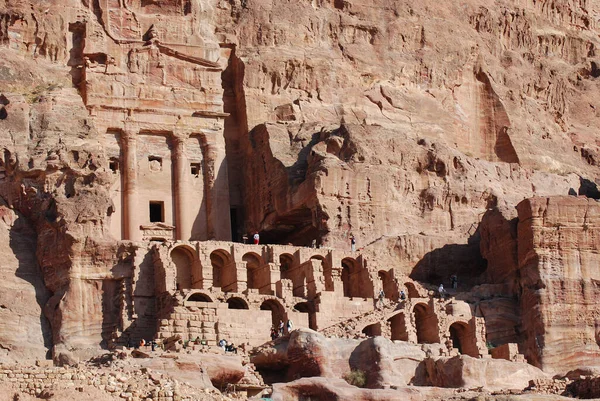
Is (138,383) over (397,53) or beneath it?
beneath

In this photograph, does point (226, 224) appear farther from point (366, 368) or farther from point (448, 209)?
point (366, 368)

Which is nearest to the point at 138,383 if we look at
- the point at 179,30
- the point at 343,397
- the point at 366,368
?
the point at 343,397

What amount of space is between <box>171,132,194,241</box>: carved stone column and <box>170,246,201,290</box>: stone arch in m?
6.78

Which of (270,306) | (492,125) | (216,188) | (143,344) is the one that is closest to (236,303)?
(270,306)

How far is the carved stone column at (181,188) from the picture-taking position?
86812 millimetres

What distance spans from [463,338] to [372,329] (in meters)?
4.94

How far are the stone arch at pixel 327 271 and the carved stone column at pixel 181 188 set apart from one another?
8.60m

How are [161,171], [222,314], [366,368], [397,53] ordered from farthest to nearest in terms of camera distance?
[397,53] < [161,171] < [222,314] < [366,368]

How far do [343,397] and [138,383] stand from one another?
33.0 feet

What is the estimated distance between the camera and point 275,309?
7656cm

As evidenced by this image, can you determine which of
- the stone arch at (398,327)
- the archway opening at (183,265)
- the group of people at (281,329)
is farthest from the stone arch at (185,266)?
the stone arch at (398,327)

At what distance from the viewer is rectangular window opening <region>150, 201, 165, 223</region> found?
8725 centimetres

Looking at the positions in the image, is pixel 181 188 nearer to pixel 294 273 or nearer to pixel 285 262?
pixel 285 262

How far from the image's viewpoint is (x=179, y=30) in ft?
299
